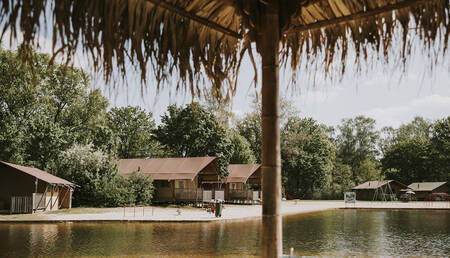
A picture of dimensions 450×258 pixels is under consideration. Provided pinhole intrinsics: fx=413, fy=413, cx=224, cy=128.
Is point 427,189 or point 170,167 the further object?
point 427,189

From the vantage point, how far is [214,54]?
3.79 m

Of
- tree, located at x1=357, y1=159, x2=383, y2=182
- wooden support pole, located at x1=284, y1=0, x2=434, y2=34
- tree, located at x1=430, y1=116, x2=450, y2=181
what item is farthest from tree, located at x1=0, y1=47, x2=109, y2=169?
tree, located at x1=430, y1=116, x2=450, y2=181

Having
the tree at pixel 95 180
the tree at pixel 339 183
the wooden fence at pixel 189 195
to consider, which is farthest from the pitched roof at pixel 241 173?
the tree at pixel 339 183

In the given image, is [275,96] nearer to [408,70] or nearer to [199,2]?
[199,2]

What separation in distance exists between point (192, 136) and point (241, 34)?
45.2 metres

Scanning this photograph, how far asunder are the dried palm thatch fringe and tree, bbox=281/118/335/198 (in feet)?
192

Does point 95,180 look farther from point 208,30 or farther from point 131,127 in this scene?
point 208,30

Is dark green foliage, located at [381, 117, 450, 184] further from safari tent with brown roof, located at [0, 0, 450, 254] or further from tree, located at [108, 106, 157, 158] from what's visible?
safari tent with brown roof, located at [0, 0, 450, 254]

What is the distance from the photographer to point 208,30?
11.7ft

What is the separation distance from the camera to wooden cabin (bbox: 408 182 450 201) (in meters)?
60.0

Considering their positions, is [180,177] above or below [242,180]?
above

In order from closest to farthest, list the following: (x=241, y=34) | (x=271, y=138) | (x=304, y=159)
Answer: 1. (x=271, y=138)
2. (x=241, y=34)
3. (x=304, y=159)

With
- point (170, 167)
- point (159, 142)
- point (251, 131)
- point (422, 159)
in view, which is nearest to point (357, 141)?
point (422, 159)

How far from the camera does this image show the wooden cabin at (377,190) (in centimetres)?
6038
